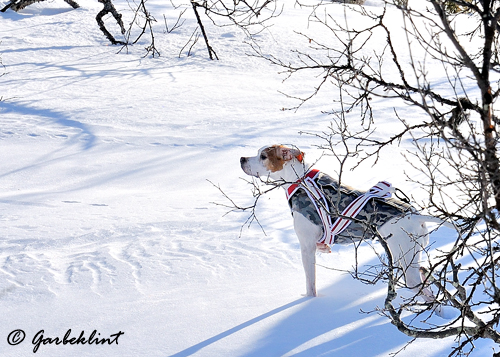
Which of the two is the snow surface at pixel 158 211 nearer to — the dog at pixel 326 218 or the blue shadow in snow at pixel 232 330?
the blue shadow in snow at pixel 232 330

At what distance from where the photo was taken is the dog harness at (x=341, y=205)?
12.9 ft

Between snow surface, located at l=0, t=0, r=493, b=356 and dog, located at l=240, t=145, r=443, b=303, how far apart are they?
1.30 ft

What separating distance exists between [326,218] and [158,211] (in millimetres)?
2836

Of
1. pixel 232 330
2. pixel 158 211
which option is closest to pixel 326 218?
pixel 232 330

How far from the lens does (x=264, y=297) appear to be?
167 inches

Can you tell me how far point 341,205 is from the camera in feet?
13.3

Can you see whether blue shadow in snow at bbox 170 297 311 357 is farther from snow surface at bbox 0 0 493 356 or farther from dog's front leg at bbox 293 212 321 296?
dog's front leg at bbox 293 212 321 296

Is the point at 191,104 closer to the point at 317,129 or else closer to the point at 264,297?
the point at 317,129

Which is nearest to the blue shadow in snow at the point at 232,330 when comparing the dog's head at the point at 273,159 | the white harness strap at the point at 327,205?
the white harness strap at the point at 327,205

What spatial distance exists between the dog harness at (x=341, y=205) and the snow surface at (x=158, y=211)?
541mm

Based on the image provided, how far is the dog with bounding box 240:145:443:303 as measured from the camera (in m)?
3.87

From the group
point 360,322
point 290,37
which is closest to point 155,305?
point 360,322

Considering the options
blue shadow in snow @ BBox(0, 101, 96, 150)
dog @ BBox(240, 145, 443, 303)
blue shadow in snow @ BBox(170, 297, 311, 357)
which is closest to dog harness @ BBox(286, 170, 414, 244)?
dog @ BBox(240, 145, 443, 303)

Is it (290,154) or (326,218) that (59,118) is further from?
(326,218)
